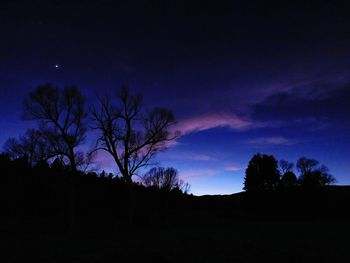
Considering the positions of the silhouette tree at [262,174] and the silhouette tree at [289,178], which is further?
the silhouette tree at [289,178]

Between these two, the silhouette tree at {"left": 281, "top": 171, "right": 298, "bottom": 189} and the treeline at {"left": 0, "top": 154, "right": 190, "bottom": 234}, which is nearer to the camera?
the treeline at {"left": 0, "top": 154, "right": 190, "bottom": 234}

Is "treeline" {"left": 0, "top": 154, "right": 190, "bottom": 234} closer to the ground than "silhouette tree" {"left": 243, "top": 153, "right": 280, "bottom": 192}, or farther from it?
closer to the ground

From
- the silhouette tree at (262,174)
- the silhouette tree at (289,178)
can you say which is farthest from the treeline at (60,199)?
the silhouette tree at (289,178)

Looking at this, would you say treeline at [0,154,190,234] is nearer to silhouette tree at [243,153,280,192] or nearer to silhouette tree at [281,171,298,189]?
silhouette tree at [243,153,280,192]

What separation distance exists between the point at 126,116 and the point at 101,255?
19.7 m

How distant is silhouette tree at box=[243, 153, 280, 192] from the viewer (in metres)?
81.8

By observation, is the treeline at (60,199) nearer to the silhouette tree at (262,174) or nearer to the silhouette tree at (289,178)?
the silhouette tree at (262,174)

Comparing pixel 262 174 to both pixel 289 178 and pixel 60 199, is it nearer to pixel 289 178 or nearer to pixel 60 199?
pixel 289 178

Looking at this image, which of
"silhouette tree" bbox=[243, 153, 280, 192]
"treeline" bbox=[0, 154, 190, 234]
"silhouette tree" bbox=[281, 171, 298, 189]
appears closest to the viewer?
"treeline" bbox=[0, 154, 190, 234]

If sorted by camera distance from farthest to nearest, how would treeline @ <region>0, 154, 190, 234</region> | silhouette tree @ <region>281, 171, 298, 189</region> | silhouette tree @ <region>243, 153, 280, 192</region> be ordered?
silhouette tree @ <region>281, 171, 298, 189</region> → silhouette tree @ <region>243, 153, 280, 192</region> → treeline @ <region>0, 154, 190, 234</region>

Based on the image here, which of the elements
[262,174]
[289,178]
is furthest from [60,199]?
[289,178]

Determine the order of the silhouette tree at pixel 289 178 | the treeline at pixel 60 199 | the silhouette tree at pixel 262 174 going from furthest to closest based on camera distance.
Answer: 1. the silhouette tree at pixel 289 178
2. the silhouette tree at pixel 262 174
3. the treeline at pixel 60 199

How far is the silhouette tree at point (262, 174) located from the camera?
81750mm

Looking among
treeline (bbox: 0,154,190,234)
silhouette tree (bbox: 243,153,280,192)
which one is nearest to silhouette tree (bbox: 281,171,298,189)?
silhouette tree (bbox: 243,153,280,192)
